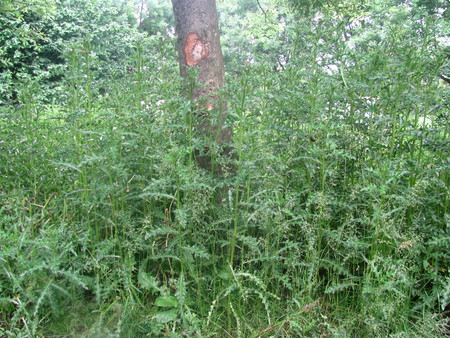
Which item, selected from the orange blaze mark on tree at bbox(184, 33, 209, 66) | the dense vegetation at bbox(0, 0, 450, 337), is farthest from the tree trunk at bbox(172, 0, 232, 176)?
the dense vegetation at bbox(0, 0, 450, 337)

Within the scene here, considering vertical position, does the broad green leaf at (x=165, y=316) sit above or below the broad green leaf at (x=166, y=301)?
below

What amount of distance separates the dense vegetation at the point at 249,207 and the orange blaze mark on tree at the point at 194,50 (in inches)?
14.5

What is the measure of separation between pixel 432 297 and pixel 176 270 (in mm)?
1755

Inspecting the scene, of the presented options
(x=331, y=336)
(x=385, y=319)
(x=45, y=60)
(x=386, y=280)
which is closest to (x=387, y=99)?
(x=386, y=280)

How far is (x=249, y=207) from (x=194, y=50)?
65.4 inches

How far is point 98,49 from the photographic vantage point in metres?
2.74

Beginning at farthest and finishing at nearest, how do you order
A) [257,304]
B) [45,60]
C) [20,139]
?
[45,60] < [20,139] < [257,304]

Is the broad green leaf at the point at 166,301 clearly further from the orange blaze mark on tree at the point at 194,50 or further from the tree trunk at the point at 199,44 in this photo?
the orange blaze mark on tree at the point at 194,50

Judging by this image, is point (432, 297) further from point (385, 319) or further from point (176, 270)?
point (176, 270)

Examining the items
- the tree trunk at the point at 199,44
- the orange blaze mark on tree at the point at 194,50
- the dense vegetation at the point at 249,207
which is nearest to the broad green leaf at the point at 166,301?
the dense vegetation at the point at 249,207

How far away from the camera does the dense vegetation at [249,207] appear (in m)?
2.36

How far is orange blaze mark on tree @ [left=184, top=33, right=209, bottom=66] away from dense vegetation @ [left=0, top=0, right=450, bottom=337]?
0.37 metres

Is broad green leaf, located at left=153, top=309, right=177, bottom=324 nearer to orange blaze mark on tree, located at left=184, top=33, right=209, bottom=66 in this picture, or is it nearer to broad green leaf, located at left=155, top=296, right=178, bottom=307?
broad green leaf, located at left=155, top=296, right=178, bottom=307

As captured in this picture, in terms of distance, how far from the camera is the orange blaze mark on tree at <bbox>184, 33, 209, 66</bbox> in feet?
11.3
